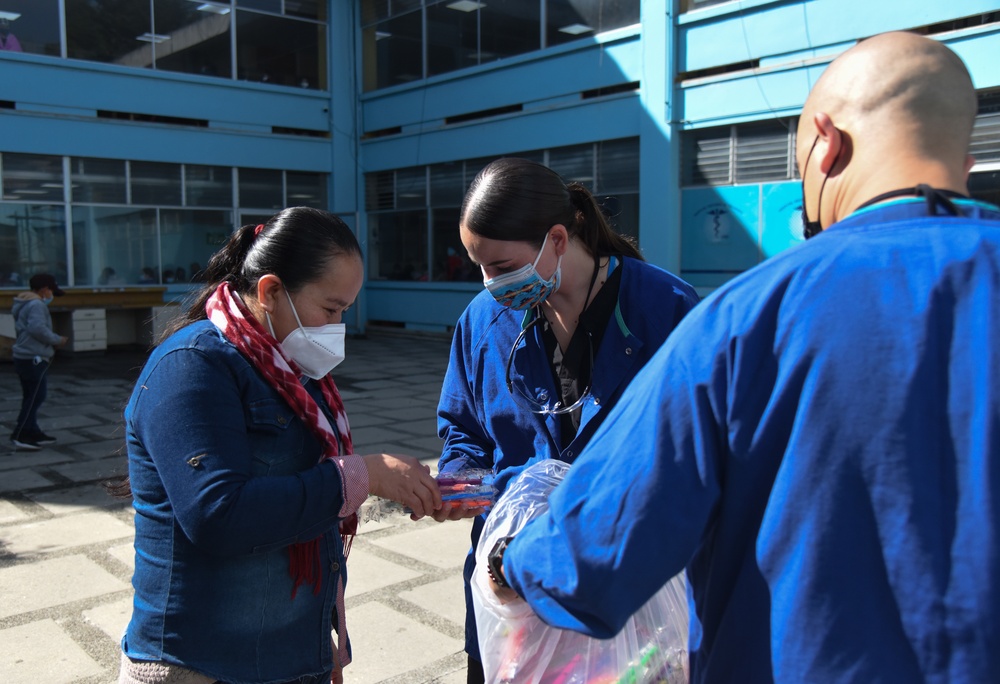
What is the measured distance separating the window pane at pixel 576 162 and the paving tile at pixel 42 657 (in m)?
11.2

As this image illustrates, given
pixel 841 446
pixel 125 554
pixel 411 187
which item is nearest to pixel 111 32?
pixel 411 187

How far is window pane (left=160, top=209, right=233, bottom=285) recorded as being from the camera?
51.6 ft

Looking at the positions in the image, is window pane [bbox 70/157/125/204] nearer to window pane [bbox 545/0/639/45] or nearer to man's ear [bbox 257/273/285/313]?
window pane [bbox 545/0/639/45]

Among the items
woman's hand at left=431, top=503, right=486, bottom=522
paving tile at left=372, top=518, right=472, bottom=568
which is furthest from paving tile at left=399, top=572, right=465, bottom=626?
woman's hand at left=431, top=503, right=486, bottom=522

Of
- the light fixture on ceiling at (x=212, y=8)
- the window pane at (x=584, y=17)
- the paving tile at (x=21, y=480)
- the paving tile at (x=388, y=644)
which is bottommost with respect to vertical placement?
the paving tile at (x=388, y=644)

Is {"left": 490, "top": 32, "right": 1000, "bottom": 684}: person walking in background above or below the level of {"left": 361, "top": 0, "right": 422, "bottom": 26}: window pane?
below

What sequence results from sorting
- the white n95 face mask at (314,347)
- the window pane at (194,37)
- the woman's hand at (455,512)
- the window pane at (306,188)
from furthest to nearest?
the window pane at (306,188)
the window pane at (194,37)
the woman's hand at (455,512)
the white n95 face mask at (314,347)

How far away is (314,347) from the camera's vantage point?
200cm

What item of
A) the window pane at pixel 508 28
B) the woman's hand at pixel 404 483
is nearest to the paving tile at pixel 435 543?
the woman's hand at pixel 404 483

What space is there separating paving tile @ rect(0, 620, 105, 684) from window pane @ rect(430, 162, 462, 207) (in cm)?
1279

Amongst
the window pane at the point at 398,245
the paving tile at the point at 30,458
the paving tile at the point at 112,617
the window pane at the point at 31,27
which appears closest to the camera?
the paving tile at the point at 112,617

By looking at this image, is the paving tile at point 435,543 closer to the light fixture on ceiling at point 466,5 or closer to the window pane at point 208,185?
the light fixture on ceiling at point 466,5

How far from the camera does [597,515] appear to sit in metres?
1.05

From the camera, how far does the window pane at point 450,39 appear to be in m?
15.5
